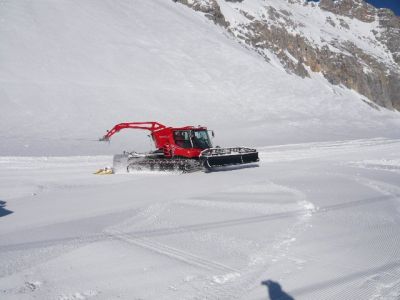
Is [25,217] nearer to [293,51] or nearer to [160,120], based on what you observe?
[160,120]

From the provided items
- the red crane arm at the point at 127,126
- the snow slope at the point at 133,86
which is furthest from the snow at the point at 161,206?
the red crane arm at the point at 127,126

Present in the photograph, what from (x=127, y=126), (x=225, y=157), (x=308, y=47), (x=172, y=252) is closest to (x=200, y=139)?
(x=225, y=157)

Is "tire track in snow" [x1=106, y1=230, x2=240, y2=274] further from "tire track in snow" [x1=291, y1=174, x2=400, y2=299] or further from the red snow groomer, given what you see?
the red snow groomer

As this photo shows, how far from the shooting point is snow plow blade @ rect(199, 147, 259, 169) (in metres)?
11.1

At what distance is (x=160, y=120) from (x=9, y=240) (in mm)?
18038

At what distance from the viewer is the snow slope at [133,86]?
19750 millimetres

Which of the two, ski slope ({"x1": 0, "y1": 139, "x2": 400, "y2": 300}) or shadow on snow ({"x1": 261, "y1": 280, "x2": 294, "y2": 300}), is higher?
ski slope ({"x1": 0, "y1": 139, "x2": 400, "y2": 300})

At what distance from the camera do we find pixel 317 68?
191 feet

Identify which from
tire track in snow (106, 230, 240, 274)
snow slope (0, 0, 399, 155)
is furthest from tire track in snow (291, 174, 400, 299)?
snow slope (0, 0, 399, 155)

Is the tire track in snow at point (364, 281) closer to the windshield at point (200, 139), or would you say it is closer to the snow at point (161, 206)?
the snow at point (161, 206)

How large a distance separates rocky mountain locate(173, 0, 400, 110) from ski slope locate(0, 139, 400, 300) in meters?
43.3

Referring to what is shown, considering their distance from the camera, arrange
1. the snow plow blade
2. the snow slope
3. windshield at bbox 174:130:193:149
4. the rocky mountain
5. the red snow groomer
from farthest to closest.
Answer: the rocky mountain
the snow slope
windshield at bbox 174:130:193:149
the red snow groomer
the snow plow blade

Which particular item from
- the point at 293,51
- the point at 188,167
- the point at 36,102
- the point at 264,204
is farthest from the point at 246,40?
the point at 264,204

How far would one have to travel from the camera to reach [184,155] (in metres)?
11.9
